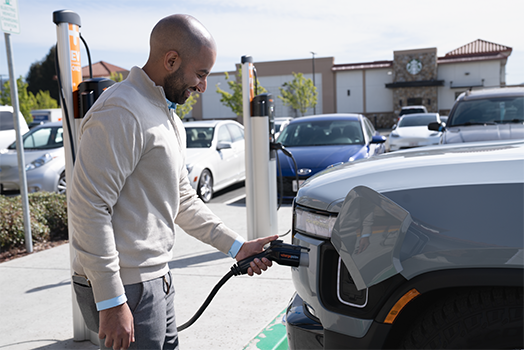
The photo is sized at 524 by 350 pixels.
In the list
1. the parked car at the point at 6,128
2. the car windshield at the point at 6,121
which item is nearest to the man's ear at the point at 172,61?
the parked car at the point at 6,128

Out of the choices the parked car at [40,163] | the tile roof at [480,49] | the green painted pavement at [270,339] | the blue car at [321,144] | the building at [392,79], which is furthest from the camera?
the tile roof at [480,49]

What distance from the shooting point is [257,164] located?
212 inches

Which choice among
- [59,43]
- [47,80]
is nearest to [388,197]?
[59,43]

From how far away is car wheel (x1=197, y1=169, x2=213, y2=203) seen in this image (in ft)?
27.9

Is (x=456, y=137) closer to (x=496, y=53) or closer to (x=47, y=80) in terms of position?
(x=496, y=53)

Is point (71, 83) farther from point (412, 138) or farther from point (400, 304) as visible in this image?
point (412, 138)

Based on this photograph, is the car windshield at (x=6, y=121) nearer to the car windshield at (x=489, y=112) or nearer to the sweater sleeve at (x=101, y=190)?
the car windshield at (x=489, y=112)

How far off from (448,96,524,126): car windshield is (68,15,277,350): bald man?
23.4 ft

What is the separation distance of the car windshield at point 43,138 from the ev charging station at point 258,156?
604 centimetres

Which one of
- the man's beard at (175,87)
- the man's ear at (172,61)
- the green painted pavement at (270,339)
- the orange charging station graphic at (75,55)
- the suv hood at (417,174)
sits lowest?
the green painted pavement at (270,339)

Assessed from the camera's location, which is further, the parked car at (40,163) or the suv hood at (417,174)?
the parked car at (40,163)

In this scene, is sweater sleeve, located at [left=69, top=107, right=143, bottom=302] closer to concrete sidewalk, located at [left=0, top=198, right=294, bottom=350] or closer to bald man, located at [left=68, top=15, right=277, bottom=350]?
bald man, located at [left=68, top=15, right=277, bottom=350]

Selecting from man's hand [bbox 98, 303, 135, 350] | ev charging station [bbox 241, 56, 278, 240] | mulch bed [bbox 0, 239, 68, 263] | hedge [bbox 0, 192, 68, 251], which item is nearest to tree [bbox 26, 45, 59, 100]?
hedge [bbox 0, 192, 68, 251]

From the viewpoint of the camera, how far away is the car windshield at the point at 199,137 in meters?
9.30
